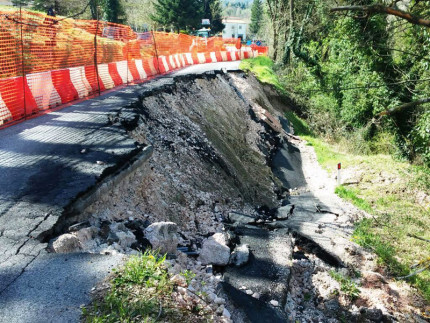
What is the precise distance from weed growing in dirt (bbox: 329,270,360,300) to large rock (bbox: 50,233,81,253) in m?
3.61

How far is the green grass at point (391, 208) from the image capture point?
6246 mm

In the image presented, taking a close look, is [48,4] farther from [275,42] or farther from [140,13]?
[140,13]

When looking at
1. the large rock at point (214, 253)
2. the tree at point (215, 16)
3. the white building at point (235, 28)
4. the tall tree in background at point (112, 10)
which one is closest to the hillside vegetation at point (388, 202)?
the large rock at point (214, 253)

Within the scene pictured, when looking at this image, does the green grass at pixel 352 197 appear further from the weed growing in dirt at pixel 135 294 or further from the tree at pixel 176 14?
the tree at pixel 176 14

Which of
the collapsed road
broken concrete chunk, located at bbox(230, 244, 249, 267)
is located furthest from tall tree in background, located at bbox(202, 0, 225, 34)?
broken concrete chunk, located at bbox(230, 244, 249, 267)

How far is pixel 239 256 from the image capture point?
176 inches

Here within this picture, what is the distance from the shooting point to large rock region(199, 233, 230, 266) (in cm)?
425

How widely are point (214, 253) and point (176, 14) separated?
1693 inches

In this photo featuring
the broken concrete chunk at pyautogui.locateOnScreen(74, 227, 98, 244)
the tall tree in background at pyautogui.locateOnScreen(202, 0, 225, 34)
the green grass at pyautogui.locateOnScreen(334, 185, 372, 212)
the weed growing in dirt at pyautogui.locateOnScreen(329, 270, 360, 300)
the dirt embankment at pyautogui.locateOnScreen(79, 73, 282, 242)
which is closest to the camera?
the broken concrete chunk at pyautogui.locateOnScreen(74, 227, 98, 244)

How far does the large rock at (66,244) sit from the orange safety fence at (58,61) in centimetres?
470

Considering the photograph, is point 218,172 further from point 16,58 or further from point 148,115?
point 16,58

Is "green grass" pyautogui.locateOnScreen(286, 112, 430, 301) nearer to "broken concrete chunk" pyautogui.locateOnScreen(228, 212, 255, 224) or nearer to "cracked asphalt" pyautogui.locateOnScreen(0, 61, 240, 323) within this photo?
"broken concrete chunk" pyautogui.locateOnScreen(228, 212, 255, 224)

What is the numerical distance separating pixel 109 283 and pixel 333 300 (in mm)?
3238

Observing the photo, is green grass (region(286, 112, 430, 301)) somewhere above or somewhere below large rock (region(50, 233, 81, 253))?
below
